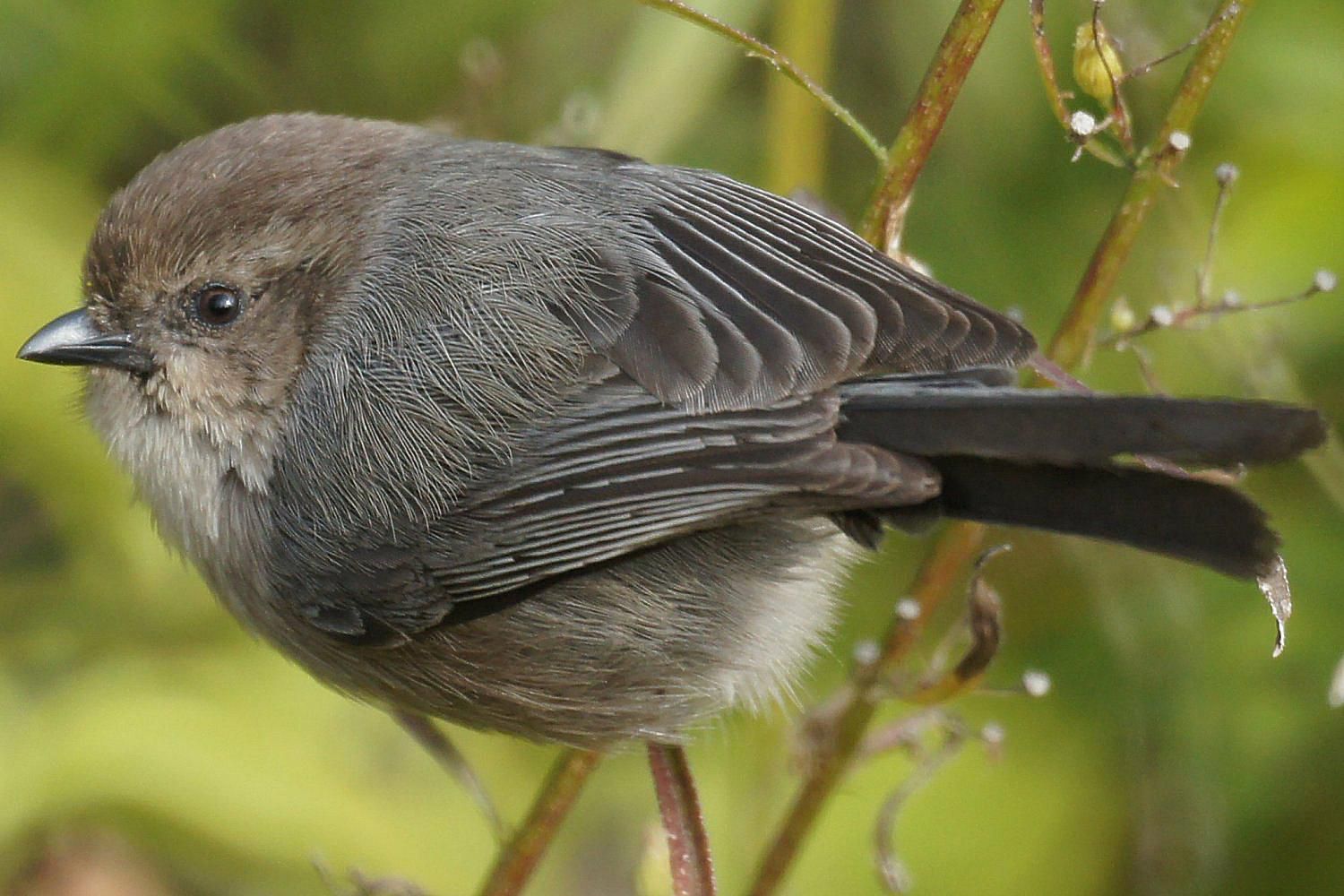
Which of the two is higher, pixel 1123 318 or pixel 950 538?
pixel 1123 318

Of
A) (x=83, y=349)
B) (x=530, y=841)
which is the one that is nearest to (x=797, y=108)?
(x=83, y=349)

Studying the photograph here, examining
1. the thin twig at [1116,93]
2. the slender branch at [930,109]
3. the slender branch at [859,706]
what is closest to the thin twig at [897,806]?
the slender branch at [859,706]

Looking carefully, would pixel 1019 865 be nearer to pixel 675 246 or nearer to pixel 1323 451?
pixel 1323 451

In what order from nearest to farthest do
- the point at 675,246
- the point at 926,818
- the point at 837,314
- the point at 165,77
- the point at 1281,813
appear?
the point at 837,314, the point at 675,246, the point at 1281,813, the point at 926,818, the point at 165,77

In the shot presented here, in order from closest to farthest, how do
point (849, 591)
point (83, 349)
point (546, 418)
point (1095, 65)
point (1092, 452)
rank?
point (1092, 452), point (1095, 65), point (546, 418), point (83, 349), point (849, 591)

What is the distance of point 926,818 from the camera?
3.46 m

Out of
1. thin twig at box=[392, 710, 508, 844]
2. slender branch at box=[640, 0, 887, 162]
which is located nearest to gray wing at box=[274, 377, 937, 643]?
thin twig at box=[392, 710, 508, 844]

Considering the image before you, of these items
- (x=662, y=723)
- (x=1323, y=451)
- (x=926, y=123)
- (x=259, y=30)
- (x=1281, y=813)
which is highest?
(x=926, y=123)

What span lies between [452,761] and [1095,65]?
4.66ft

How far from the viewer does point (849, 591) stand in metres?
3.65

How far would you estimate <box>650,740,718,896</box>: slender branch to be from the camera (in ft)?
8.56

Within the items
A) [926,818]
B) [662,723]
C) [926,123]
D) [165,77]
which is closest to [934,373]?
[926,123]

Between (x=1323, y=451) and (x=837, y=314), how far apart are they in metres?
1.03

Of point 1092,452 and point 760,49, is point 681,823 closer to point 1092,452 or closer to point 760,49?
point 1092,452
